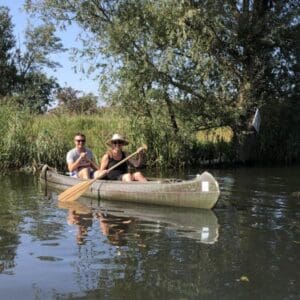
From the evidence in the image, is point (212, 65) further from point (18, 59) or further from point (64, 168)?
point (18, 59)

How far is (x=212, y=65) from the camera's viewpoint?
2088 centimetres

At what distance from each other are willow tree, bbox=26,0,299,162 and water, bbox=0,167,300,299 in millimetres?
8311

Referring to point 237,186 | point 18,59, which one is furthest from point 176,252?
point 18,59

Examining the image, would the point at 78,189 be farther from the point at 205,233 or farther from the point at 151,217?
the point at 205,233

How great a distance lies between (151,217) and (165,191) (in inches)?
36.7

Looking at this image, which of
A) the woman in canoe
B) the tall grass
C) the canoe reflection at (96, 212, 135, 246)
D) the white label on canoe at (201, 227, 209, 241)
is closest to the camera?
the canoe reflection at (96, 212, 135, 246)

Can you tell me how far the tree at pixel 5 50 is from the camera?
152ft

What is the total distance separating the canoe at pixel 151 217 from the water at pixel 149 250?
0.02m

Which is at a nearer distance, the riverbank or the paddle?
the paddle

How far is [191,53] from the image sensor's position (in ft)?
67.1

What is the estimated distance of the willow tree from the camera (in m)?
20.4

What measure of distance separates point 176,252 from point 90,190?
5.23 meters

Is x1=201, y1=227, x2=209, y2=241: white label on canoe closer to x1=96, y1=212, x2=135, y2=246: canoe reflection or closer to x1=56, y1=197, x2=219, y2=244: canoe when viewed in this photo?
x1=56, y1=197, x2=219, y2=244: canoe

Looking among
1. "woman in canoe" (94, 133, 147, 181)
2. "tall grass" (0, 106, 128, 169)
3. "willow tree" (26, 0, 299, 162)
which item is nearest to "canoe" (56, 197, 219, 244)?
"woman in canoe" (94, 133, 147, 181)
